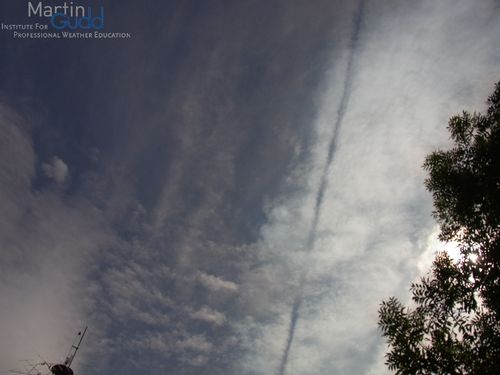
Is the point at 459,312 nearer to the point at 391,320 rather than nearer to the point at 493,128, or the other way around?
the point at 391,320

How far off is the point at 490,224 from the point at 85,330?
53400mm

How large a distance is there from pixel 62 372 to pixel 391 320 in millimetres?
52225

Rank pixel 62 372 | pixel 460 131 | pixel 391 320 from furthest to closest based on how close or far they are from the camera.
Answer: pixel 62 372, pixel 460 131, pixel 391 320

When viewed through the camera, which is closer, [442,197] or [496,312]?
[496,312]

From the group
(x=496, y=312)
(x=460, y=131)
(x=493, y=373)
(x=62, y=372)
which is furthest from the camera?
(x=62, y=372)

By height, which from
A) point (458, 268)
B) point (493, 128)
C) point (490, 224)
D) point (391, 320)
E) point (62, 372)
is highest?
point (493, 128)

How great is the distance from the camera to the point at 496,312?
11602 mm

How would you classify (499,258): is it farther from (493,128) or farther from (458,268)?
(493,128)

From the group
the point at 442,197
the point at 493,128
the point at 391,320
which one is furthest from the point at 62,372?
the point at 493,128

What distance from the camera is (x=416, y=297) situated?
13.0 metres

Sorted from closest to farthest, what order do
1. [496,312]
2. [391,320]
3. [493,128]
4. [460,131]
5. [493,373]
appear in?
1. [493,373]
2. [496,312]
3. [391,320]
4. [493,128]
5. [460,131]

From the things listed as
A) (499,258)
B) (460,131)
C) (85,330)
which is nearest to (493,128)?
(460,131)

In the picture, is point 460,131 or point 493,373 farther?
point 460,131

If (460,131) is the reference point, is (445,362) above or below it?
below
